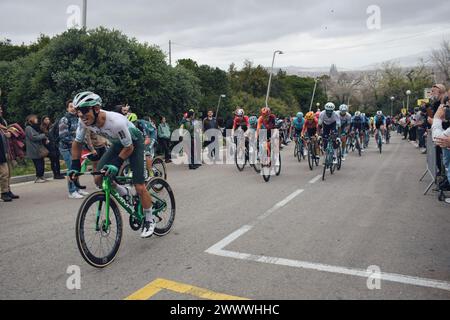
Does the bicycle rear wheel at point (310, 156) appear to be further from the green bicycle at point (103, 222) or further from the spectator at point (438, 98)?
the green bicycle at point (103, 222)

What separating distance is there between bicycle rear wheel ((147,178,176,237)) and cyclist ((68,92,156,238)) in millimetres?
303

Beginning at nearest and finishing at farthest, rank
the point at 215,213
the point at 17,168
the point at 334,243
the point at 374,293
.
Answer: the point at 374,293
the point at 334,243
the point at 215,213
the point at 17,168

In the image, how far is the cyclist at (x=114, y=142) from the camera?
462cm

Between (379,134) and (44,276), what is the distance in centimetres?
1673

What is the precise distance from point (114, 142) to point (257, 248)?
2.23 meters

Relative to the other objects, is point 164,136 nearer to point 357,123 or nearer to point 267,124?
point 267,124

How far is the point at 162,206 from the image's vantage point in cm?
577

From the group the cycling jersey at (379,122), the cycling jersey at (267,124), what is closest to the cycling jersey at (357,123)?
the cycling jersey at (379,122)

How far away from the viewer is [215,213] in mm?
7129

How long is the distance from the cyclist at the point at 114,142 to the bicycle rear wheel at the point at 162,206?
0.30m

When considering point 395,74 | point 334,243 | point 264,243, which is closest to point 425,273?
point 334,243

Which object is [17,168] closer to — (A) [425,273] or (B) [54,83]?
(B) [54,83]

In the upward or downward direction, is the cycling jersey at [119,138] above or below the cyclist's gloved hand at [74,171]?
above
